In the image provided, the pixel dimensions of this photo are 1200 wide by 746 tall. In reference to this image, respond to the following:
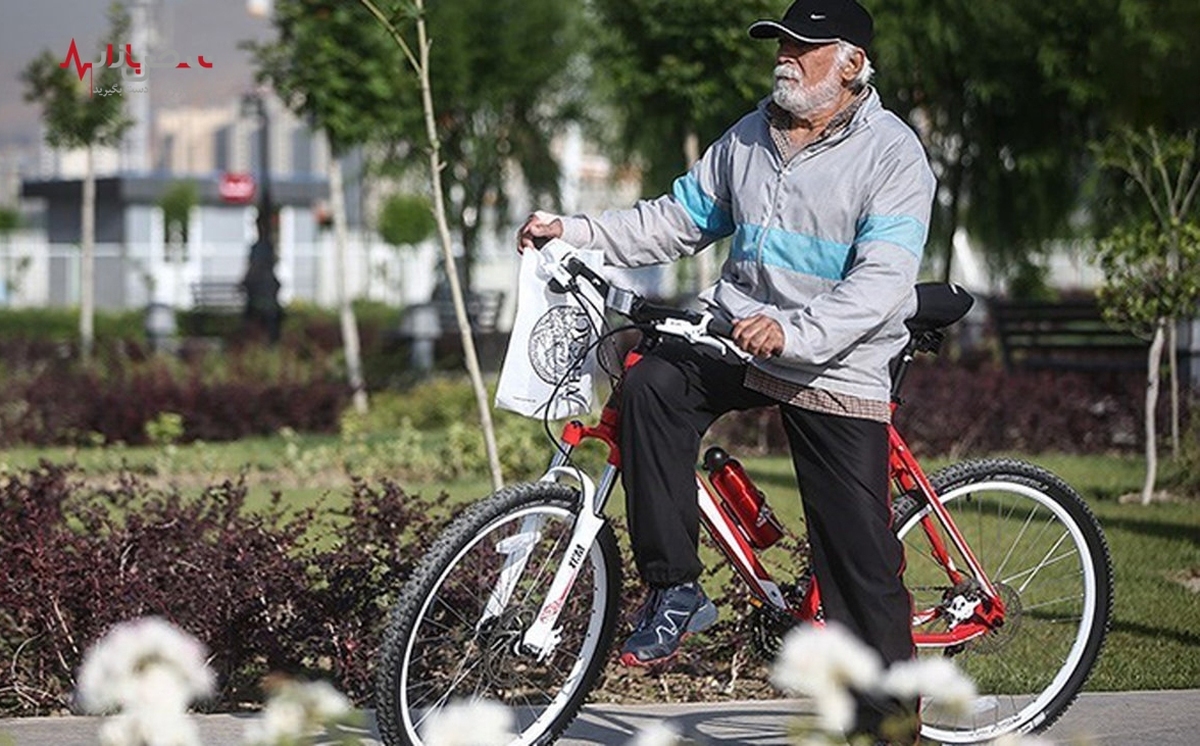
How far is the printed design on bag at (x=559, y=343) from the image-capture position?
15.4 ft

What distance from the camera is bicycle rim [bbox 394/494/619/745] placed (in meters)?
4.50

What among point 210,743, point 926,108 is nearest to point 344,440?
point 210,743

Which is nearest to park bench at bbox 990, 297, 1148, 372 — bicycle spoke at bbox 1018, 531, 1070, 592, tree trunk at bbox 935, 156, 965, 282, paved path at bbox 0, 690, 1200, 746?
tree trunk at bbox 935, 156, 965, 282

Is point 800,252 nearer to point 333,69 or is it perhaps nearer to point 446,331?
point 333,69

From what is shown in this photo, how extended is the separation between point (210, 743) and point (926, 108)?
18.3 meters

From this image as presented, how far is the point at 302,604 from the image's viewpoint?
5.76 m

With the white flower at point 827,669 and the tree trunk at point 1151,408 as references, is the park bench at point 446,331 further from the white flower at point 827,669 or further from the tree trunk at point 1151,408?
the white flower at point 827,669

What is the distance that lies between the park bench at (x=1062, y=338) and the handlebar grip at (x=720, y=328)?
10614 millimetres

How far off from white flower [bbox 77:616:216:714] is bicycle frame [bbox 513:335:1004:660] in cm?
172

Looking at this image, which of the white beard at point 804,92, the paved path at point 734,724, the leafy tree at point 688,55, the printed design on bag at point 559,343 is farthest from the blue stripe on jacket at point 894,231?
the leafy tree at point 688,55

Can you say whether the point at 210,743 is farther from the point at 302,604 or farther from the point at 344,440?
the point at 344,440

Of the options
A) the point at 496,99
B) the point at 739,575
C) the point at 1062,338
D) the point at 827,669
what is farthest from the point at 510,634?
the point at 496,99

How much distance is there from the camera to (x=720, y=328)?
439 cm

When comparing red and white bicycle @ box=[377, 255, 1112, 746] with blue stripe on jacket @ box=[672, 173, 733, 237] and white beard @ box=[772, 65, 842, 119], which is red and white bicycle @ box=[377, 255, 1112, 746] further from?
white beard @ box=[772, 65, 842, 119]
